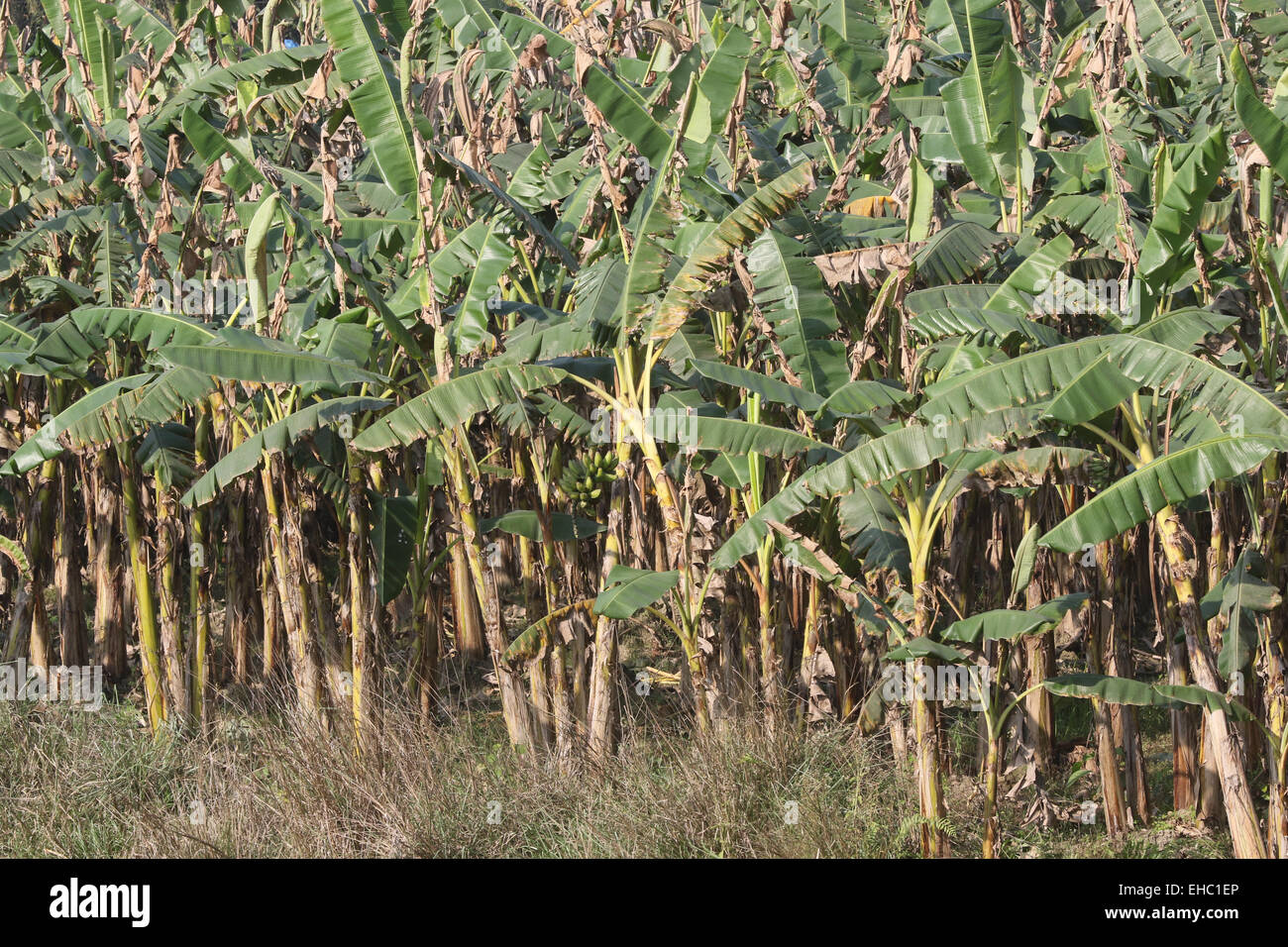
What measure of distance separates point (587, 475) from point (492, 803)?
2.84 m

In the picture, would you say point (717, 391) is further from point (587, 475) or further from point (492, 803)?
point (492, 803)

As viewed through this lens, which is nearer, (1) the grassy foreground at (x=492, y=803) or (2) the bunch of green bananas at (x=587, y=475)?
(1) the grassy foreground at (x=492, y=803)

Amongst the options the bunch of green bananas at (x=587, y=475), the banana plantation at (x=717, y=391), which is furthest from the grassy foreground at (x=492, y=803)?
the bunch of green bananas at (x=587, y=475)

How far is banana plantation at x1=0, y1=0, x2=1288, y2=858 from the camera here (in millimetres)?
5609

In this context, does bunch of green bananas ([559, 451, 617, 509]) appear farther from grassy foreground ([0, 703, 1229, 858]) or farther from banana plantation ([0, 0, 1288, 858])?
grassy foreground ([0, 703, 1229, 858])

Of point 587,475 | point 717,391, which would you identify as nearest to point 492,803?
point 587,475

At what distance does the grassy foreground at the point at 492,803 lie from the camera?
227 inches

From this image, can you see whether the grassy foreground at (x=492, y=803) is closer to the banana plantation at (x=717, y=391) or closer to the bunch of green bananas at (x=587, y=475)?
the banana plantation at (x=717, y=391)

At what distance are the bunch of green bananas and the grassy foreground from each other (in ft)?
6.19

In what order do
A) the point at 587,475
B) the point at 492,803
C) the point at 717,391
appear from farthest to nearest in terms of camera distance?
the point at 587,475 < the point at 717,391 < the point at 492,803

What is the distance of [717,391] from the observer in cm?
754

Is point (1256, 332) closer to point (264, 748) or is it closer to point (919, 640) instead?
point (919, 640)

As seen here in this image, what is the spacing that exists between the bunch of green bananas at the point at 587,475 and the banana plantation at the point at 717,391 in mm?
72

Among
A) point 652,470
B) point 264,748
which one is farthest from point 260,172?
point 264,748
